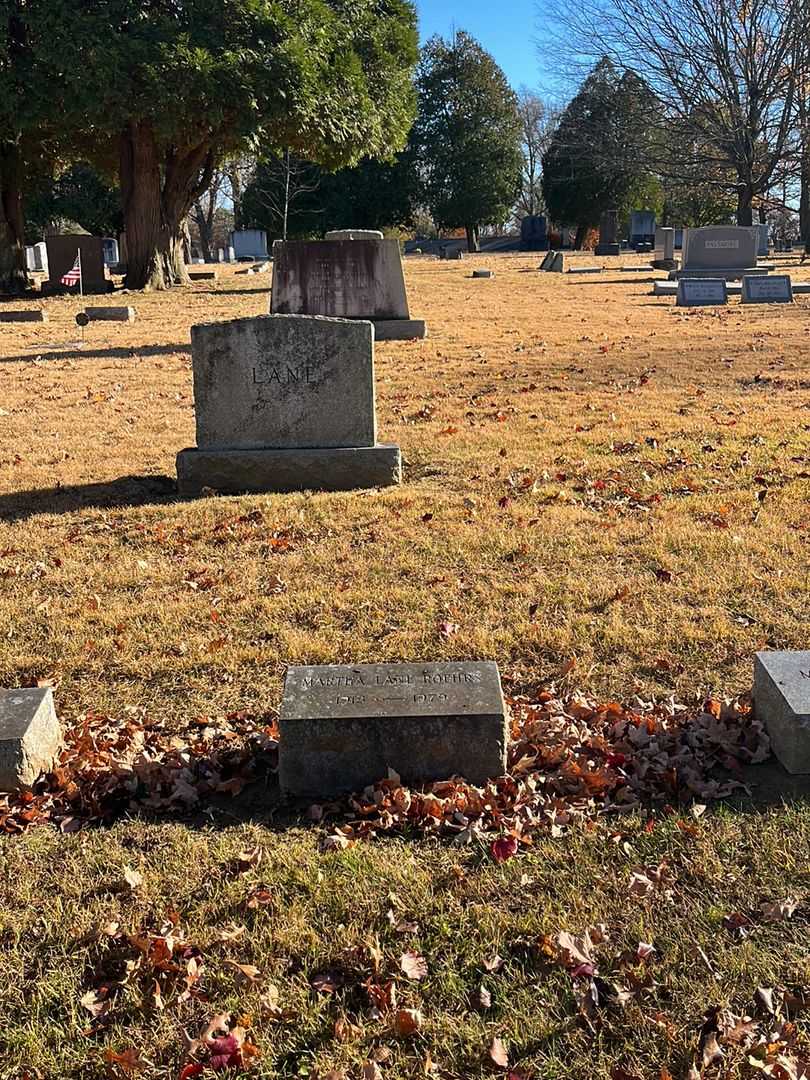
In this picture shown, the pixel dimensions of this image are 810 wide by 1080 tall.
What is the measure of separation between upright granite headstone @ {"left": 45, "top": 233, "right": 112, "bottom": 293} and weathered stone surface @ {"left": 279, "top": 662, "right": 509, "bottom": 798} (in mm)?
25965

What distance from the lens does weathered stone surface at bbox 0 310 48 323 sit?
19.9 metres

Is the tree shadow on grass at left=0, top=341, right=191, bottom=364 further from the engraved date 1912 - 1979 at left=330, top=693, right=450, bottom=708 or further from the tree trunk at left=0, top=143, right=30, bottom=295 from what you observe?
the engraved date 1912 - 1979 at left=330, top=693, right=450, bottom=708

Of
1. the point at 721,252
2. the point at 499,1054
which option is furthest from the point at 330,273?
the point at 721,252

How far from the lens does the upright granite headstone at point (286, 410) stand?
700 cm

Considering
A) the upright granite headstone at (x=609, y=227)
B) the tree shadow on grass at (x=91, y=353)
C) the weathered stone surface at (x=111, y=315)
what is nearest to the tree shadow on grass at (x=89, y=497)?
the tree shadow on grass at (x=91, y=353)

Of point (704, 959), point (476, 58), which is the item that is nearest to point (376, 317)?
point (704, 959)

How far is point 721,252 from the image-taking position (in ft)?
89.6

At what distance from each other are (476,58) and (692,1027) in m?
54.2

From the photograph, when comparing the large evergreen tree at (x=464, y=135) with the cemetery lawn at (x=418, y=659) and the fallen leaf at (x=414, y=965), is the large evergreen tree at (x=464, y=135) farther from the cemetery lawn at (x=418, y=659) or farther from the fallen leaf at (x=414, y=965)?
the fallen leaf at (x=414, y=965)

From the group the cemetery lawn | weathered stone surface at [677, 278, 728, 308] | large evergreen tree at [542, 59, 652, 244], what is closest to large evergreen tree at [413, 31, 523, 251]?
large evergreen tree at [542, 59, 652, 244]

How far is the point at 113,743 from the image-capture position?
380 cm

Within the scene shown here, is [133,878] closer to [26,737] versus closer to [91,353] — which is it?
[26,737]

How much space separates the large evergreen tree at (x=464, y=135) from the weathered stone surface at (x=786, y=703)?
48.5 meters

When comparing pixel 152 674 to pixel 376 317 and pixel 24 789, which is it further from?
pixel 376 317
